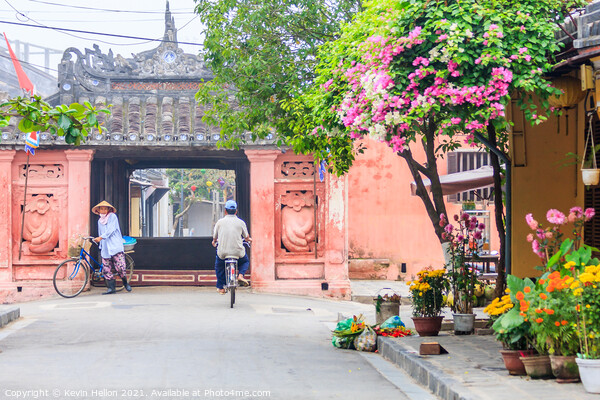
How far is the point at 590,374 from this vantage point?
6.19m

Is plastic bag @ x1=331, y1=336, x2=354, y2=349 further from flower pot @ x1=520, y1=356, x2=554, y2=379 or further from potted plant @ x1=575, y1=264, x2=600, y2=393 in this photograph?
potted plant @ x1=575, y1=264, x2=600, y2=393

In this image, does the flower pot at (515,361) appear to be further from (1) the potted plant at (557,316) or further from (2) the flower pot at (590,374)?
(2) the flower pot at (590,374)

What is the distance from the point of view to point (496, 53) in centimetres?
790

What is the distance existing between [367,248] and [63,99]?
8.82m

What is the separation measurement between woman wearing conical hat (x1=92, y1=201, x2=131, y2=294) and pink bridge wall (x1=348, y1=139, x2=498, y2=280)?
6957mm

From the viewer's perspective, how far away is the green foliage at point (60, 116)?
8.66 meters

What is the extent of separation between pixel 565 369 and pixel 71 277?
12.5 meters

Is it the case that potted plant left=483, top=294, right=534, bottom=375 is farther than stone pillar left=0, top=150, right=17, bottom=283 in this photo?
No

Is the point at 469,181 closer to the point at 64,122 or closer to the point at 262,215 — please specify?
the point at 262,215

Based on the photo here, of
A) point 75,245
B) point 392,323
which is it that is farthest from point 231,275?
point 75,245

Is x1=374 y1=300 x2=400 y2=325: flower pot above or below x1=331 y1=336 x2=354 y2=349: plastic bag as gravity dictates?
above

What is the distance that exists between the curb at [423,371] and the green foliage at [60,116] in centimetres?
416

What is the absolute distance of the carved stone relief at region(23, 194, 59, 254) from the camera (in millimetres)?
17656

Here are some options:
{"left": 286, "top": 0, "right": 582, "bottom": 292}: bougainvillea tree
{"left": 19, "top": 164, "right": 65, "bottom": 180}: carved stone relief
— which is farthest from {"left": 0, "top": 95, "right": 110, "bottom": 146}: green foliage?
{"left": 19, "top": 164, "right": 65, "bottom": 180}: carved stone relief
